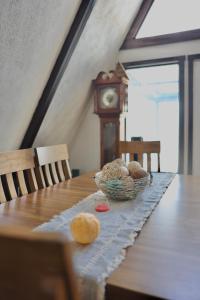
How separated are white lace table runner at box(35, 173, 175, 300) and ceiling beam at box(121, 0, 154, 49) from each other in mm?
2244

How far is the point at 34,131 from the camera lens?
7.82 ft

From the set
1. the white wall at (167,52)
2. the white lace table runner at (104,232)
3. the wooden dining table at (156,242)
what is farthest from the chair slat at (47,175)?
the white wall at (167,52)

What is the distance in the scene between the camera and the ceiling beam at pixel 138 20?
9.50 ft

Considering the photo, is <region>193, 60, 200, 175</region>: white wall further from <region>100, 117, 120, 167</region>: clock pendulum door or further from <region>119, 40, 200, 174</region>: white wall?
<region>100, 117, 120, 167</region>: clock pendulum door

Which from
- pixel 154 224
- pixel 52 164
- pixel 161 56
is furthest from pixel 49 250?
pixel 161 56

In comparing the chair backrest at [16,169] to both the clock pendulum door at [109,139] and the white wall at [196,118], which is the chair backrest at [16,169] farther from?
the white wall at [196,118]

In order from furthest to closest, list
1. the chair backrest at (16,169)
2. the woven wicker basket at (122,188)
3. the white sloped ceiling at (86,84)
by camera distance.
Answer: the white sloped ceiling at (86,84), the chair backrest at (16,169), the woven wicker basket at (122,188)

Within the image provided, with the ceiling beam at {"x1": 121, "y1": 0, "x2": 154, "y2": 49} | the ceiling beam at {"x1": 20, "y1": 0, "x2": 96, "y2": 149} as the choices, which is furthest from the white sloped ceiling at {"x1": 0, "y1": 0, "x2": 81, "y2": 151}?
the ceiling beam at {"x1": 121, "y1": 0, "x2": 154, "y2": 49}

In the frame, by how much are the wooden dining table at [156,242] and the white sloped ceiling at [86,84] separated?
52.9 inches

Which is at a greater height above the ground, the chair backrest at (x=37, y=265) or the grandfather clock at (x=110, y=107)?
the grandfather clock at (x=110, y=107)

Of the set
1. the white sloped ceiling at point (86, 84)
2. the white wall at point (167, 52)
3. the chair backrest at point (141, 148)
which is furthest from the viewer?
the white wall at point (167, 52)

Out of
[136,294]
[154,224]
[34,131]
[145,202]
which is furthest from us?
[34,131]

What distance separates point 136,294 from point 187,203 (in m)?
0.69

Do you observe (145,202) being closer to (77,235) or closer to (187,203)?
(187,203)
